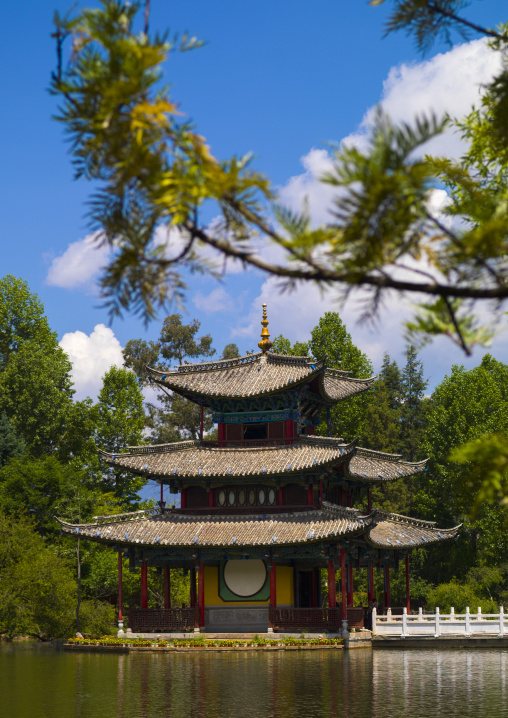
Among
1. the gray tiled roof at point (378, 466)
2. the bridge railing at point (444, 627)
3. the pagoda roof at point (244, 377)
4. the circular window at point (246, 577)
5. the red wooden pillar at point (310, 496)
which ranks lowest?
the bridge railing at point (444, 627)

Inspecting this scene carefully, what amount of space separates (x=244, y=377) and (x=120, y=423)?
19.5m

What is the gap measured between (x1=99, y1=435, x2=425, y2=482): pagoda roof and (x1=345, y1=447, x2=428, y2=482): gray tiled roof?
0.11m

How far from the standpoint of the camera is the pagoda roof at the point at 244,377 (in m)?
38.0

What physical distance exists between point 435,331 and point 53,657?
2975cm

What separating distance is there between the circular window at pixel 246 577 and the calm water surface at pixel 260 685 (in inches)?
213

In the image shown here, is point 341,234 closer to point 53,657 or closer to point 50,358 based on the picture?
point 53,657

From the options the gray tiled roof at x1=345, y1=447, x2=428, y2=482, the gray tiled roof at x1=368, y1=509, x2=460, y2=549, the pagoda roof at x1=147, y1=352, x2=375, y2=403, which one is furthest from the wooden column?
the gray tiled roof at x1=368, y1=509, x2=460, y2=549

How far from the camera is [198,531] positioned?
35.7 meters

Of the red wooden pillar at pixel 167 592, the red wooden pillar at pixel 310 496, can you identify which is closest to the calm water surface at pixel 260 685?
the red wooden pillar at pixel 167 592

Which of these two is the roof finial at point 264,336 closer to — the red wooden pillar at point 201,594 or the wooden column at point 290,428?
the wooden column at point 290,428

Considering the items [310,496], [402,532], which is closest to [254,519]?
[310,496]

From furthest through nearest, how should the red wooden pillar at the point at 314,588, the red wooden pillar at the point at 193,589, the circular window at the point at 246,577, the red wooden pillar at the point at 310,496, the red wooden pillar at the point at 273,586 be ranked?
1. the red wooden pillar at the point at 314,588
2. the red wooden pillar at the point at 193,589
3. the circular window at the point at 246,577
4. the red wooden pillar at the point at 310,496
5. the red wooden pillar at the point at 273,586

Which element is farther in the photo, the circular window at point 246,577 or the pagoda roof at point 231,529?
the circular window at point 246,577

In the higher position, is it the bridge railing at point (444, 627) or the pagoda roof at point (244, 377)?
the pagoda roof at point (244, 377)
